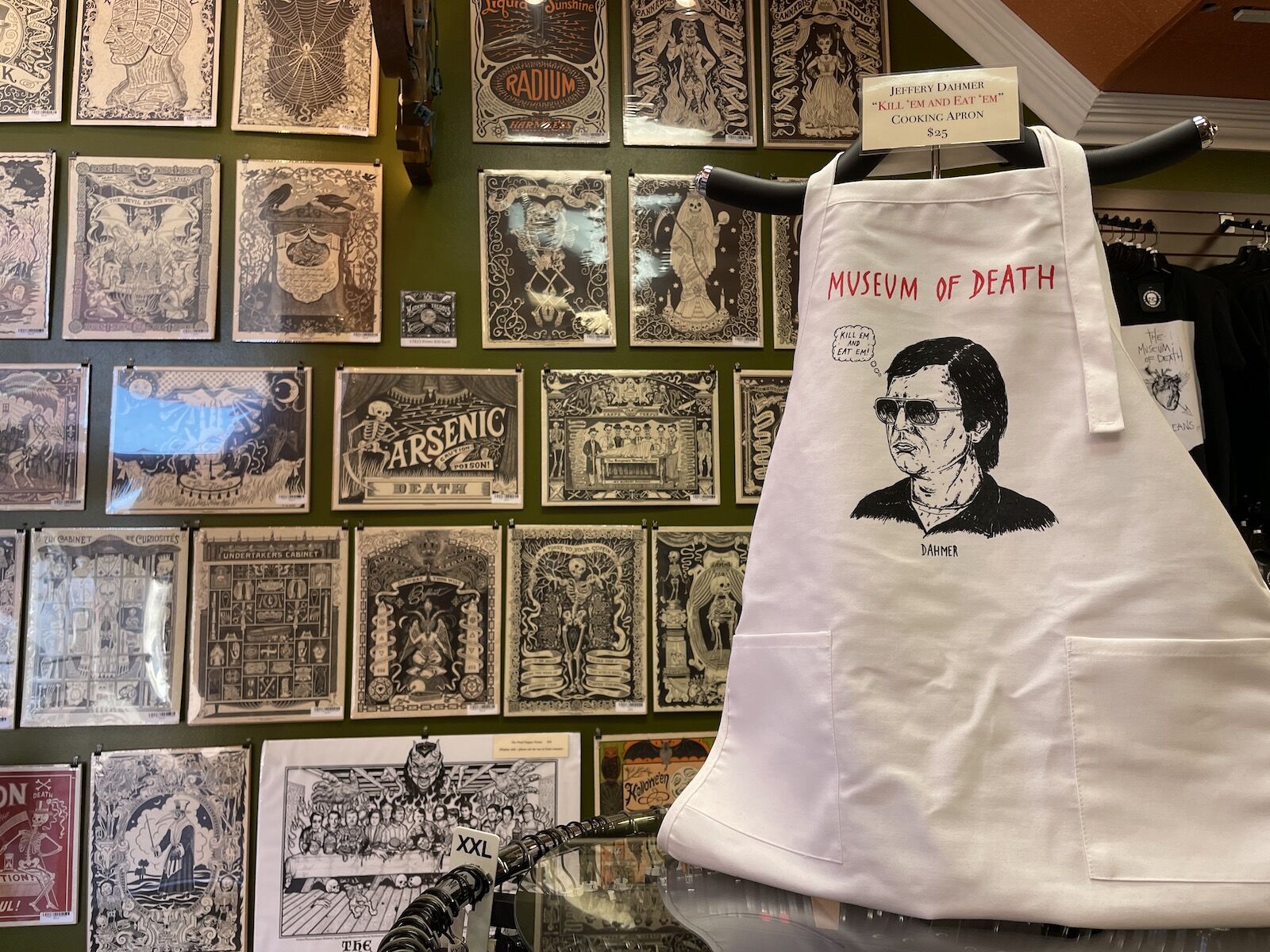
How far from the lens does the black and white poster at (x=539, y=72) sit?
2.53 metres

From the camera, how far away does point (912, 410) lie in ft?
2.81

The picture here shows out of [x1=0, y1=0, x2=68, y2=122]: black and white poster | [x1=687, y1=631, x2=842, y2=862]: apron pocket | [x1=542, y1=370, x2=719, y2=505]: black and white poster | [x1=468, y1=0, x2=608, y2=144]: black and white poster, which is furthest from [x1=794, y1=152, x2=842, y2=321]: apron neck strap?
[x1=0, y1=0, x2=68, y2=122]: black and white poster

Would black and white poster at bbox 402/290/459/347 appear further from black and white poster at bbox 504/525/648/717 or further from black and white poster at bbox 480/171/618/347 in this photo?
black and white poster at bbox 504/525/648/717

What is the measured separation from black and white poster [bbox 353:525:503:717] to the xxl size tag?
4.18 feet

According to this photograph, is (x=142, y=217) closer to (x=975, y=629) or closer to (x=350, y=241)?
(x=350, y=241)

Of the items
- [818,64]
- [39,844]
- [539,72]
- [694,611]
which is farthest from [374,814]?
[818,64]

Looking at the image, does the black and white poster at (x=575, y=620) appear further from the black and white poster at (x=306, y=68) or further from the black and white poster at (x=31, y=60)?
the black and white poster at (x=31, y=60)

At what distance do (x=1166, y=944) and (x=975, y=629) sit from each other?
266 mm

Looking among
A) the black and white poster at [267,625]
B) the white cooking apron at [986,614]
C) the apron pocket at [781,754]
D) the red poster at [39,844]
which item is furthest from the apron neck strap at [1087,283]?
the red poster at [39,844]

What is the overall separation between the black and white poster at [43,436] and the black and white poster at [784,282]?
1.84m

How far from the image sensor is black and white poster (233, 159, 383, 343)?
7.94 ft

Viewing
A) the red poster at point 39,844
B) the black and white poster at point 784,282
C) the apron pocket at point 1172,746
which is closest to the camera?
the apron pocket at point 1172,746

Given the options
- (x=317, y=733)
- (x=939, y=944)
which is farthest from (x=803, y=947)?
(x=317, y=733)

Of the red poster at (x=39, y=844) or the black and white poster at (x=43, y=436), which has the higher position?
the black and white poster at (x=43, y=436)
